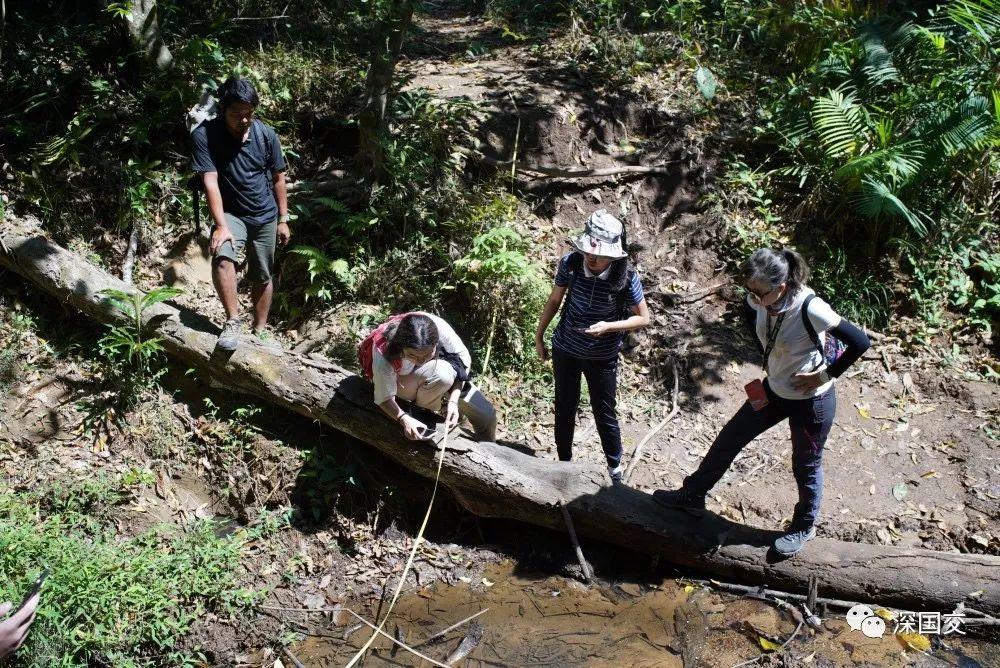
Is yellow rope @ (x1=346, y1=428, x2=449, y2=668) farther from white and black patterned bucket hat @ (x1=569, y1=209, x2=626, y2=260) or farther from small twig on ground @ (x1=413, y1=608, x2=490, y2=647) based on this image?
white and black patterned bucket hat @ (x1=569, y1=209, x2=626, y2=260)

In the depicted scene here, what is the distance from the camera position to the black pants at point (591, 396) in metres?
4.87

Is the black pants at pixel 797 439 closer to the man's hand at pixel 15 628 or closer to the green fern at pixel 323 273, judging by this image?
the green fern at pixel 323 273

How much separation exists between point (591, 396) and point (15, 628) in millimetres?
3566

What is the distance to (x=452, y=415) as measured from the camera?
485cm

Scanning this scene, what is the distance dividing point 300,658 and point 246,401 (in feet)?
6.73

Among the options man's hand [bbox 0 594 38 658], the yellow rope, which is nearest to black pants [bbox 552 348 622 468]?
the yellow rope

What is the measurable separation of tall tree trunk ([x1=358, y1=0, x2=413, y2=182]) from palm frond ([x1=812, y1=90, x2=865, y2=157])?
4356 mm

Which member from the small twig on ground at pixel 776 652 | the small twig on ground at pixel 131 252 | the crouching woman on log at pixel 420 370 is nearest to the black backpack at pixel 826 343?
the small twig on ground at pixel 776 652

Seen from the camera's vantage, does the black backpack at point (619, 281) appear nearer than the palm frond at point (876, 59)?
Yes

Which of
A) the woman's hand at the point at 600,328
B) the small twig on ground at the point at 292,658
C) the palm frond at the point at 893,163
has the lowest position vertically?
the small twig on ground at the point at 292,658

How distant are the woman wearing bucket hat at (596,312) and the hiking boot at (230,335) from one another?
91.4 inches

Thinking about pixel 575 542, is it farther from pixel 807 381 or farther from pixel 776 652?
pixel 807 381

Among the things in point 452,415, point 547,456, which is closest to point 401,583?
point 452,415

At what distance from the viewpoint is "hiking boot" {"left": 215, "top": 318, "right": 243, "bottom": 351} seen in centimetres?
536
